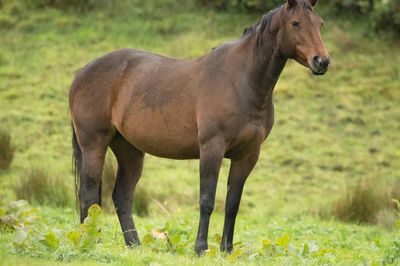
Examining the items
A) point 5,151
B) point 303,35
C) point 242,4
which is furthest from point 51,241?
point 242,4

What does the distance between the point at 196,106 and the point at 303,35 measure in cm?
108

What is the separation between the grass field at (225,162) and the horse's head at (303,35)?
1.48m

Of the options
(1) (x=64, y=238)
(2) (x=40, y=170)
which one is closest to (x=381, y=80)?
(2) (x=40, y=170)

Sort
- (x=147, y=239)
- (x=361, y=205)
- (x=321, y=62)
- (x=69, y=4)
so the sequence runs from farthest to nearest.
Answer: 1. (x=69, y=4)
2. (x=361, y=205)
3. (x=147, y=239)
4. (x=321, y=62)

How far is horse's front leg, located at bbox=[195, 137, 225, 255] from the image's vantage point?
6684mm

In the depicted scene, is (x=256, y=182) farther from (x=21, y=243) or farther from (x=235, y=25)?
(x=21, y=243)

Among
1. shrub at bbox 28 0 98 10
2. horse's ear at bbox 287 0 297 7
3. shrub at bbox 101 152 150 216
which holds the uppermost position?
horse's ear at bbox 287 0 297 7

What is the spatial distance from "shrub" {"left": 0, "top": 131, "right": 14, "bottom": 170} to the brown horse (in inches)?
165

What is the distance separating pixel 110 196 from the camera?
412 inches

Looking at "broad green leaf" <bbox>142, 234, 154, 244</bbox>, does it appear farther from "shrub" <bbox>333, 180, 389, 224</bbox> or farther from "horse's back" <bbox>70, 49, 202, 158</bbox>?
"shrub" <bbox>333, 180, 389, 224</bbox>

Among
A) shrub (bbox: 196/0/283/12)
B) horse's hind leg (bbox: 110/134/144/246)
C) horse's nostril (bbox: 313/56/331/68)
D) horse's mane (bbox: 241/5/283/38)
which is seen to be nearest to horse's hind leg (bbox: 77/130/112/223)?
horse's hind leg (bbox: 110/134/144/246)

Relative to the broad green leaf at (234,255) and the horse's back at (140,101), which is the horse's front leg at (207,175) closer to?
the horse's back at (140,101)

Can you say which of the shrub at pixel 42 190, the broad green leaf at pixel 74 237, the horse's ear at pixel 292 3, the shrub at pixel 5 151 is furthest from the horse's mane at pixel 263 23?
the shrub at pixel 5 151

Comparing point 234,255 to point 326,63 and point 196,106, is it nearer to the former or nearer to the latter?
point 196,106
